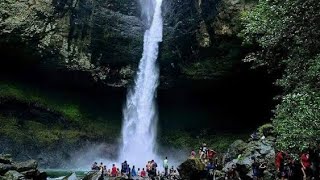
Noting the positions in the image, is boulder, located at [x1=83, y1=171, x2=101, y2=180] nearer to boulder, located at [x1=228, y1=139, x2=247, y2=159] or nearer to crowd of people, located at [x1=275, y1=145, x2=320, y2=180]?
boulder, located at [x1=228, y1=139, x2=247, y2=159]

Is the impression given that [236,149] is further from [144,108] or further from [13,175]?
[144,108]

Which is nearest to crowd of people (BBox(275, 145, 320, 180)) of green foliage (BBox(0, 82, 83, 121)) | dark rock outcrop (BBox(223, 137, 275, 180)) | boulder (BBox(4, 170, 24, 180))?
dark rock outcrop (BBox(223, 137, 275, 180))

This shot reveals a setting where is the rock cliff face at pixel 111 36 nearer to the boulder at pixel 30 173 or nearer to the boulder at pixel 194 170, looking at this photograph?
the boulder at pixel 194 170

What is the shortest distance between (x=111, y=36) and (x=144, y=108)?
6138 millimetres

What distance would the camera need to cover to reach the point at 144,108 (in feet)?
108

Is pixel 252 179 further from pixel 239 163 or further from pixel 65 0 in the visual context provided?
pixel 65 0

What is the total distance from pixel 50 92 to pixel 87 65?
3.83 metres

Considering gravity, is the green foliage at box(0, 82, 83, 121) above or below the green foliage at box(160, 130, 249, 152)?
above

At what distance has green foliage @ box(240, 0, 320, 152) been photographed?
1073 centimetres

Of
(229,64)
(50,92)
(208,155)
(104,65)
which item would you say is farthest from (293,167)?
(50,92)

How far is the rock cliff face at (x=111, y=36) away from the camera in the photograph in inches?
1147

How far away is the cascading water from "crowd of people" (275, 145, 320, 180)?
18.6m

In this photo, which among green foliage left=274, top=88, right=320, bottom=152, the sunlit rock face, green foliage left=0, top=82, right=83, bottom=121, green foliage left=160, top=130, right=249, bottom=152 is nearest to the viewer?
green foliage left=274, top=88, right=320, bottom=152

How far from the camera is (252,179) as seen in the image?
15930 mm
